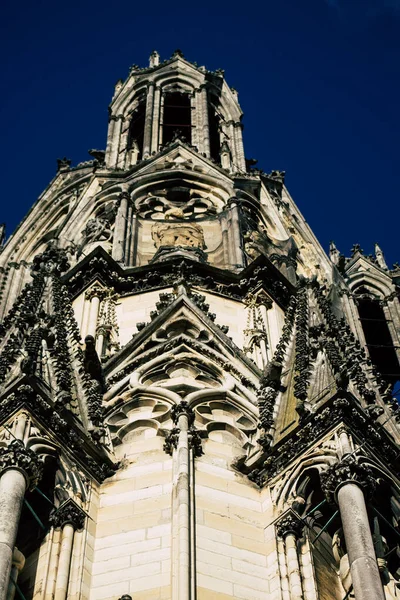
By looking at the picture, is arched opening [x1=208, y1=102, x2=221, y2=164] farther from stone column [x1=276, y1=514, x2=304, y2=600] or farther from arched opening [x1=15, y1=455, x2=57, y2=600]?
stone column [x1=276, y1=514, x2=304, y2=600]

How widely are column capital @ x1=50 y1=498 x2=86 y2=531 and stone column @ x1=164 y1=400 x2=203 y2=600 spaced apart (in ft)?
3.63

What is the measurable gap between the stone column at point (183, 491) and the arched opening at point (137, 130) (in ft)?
64.3

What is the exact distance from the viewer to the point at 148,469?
17.0 m

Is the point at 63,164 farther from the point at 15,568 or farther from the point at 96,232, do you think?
the point at 15,568

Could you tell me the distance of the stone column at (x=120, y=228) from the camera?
26.0 m

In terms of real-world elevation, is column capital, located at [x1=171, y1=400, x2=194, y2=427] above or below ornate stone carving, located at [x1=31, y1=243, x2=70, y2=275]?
below

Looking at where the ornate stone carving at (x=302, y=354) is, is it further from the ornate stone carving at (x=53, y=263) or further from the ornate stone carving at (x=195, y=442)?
the ornate stone carving at (x=53, y=263)

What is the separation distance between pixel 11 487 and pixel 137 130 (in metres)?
26.6

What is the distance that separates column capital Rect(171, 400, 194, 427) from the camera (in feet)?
57.8

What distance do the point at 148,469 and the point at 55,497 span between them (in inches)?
67.7

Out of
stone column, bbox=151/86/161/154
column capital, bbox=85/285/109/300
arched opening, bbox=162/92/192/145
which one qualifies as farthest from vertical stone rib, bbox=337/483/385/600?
arched opening, bbox=162/92/192/145

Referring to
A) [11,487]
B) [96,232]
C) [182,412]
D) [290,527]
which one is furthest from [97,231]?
[11,487]

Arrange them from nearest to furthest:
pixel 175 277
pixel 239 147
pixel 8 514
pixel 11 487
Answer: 1. pixel 8 514
2. pixel 11 487
3. pixel 175 277
4. pixel 239 147

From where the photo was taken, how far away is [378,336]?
101 ft
